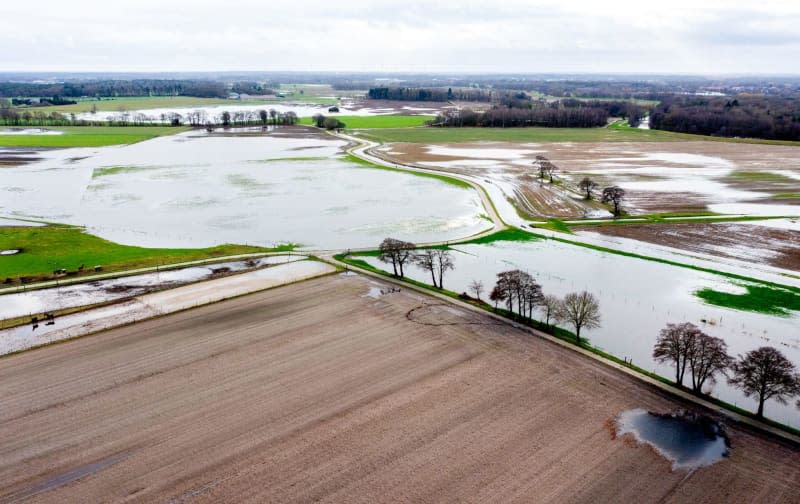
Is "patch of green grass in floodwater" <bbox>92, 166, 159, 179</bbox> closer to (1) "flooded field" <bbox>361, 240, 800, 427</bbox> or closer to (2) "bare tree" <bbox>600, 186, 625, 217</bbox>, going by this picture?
(1) "flooded field" <bbox>361, 240, 800, 427</bbox>

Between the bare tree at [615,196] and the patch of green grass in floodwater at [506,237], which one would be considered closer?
the patch of green grass in floodwater at [506,237]

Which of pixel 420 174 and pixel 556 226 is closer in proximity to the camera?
pixel 556 226

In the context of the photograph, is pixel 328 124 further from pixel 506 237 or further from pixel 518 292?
pixel 518 292

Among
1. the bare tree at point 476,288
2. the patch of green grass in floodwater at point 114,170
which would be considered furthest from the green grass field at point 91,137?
the bare tree at point 476,288

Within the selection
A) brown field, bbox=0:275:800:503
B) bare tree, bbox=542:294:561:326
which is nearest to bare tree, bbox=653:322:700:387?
brown field, bbox=0:275:800:503

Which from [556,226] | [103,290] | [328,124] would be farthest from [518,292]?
[328,124]

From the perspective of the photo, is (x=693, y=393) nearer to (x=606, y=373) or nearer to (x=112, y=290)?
(x=606, y=373)

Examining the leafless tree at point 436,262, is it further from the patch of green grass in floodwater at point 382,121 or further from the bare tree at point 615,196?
the patch of green grass in floodwater at point 382,121
